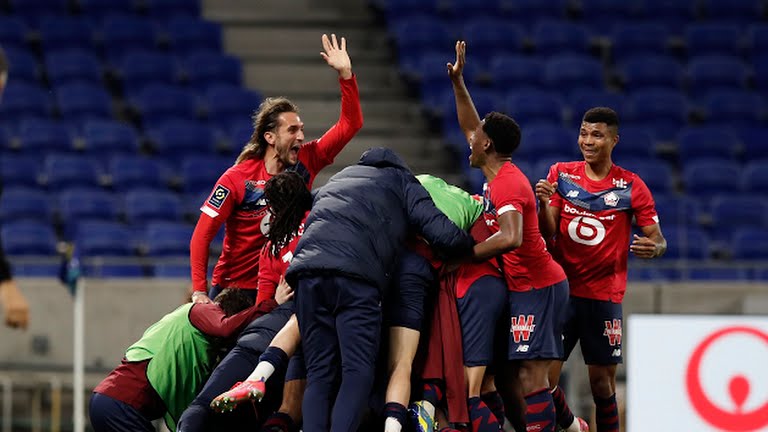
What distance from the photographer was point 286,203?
826 cm

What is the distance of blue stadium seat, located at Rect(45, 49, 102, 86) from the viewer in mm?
16156

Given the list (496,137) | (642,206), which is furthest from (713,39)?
(496,137)

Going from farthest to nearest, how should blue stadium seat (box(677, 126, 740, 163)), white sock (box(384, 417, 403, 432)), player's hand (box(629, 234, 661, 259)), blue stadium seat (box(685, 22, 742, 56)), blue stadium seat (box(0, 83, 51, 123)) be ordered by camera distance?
blue stadium seat (box(685, 22, 742, 56)) < blue stadium seat (box(677, 126, 740, 163)) < blue stadium seat (box(0, 83, 51, 123)) < player's hand (box(629, 234, 661, 259)) < white sock (box(384, 417, 403, 432))

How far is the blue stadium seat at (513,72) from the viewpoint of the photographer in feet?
54.1

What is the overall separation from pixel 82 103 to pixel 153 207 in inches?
77.4

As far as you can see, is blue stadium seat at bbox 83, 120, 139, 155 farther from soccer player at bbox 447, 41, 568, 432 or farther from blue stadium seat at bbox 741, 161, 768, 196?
soccer player at bbox 447, 41, 568, 432

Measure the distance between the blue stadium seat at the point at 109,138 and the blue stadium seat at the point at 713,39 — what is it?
6.82m

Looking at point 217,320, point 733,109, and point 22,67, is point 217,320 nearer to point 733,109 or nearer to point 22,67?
point 22,67

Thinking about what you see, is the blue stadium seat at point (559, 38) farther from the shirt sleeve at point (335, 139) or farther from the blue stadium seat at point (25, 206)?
the shirt sleeve at point (335, 139)

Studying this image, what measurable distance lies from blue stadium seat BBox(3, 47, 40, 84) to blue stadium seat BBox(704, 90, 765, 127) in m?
7.63

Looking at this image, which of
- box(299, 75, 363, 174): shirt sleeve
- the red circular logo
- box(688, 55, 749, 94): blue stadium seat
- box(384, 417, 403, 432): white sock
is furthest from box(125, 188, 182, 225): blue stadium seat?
the red circular logo

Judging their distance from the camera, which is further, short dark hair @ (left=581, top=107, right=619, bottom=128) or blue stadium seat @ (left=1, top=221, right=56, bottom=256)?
blue stadium seat @ (left=1, top=221, right=56, bottom=256)

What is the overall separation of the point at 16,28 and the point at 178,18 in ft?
6.21

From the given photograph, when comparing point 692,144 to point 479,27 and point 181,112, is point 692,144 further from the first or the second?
point 181,112
